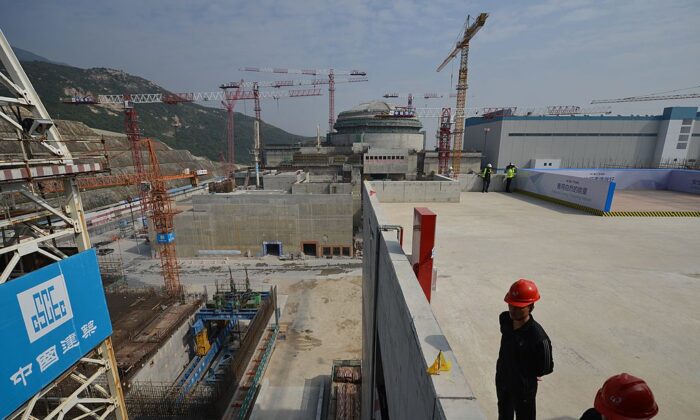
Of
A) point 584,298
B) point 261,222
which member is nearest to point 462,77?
point 261,222

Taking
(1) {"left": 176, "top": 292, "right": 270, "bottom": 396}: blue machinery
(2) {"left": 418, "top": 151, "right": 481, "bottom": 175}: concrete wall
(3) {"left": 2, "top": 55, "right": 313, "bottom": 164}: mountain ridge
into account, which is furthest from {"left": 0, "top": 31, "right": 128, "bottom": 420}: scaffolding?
(3) {"left": 2, "top": 55, "right": 313, "bottom": 164}: mountain ridge

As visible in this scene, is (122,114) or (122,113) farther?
(122,114)

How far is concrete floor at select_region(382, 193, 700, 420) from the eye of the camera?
12.1ft

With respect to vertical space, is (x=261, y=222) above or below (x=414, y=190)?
below

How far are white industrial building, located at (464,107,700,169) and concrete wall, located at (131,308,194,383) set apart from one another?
53271 mm

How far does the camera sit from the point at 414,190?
13.9 meters

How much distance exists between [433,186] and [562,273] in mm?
7796

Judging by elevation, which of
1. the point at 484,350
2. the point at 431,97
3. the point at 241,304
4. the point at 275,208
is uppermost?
the point at 431,97

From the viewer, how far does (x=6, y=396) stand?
15.8ft

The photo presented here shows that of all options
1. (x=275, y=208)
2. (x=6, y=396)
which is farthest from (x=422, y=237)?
(x=275, y=208)

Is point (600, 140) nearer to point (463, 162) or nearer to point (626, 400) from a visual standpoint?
point (463, 162)

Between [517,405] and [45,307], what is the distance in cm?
760

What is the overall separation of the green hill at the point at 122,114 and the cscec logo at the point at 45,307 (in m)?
93.5

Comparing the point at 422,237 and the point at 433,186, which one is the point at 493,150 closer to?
the point at 433,186
